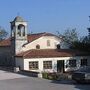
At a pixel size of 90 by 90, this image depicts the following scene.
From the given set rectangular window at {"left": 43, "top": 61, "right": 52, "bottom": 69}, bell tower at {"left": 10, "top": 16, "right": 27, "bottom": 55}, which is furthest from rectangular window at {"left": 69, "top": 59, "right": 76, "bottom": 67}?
bell tower at {"left": 10, "top": 16, "right": 27, "bottom": 55}

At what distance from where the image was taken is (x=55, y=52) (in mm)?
52219

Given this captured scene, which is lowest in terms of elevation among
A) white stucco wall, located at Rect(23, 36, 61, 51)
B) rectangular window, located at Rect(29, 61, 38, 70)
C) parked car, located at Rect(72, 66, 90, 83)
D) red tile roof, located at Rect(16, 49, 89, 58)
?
parked car, located at Rect(72, 66, 90, 83)

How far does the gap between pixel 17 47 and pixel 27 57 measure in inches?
176

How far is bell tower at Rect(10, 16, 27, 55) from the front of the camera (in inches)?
2062

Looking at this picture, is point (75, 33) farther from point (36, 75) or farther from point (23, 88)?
point (23, 88)

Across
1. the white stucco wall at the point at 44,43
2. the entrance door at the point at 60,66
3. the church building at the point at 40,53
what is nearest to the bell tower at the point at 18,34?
the church building at the point at 40,53

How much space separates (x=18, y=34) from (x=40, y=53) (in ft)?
16.1

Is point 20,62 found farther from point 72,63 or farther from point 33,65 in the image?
point 72,63

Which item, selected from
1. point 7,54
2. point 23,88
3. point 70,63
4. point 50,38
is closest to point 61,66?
point 70,63

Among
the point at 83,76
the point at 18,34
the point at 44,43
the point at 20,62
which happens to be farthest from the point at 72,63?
the point at 83,76

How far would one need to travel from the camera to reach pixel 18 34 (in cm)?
5309

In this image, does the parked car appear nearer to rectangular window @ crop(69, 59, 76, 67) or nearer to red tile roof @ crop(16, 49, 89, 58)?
red tile roof @ crop(16, 49, 89, 58)

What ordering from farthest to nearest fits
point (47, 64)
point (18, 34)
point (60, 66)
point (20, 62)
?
1. point (18, 34)
2. point (60, 66)
3. point (47, 64)
4. point (20, 62)

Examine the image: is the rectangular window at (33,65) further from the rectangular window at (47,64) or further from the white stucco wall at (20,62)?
the rectangular window at (47,64)
